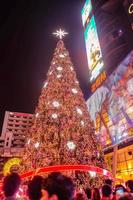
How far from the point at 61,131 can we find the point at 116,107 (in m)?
12.2

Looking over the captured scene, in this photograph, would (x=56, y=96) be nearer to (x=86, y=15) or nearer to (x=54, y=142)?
(x=54, y=142)

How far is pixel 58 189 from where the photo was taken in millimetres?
1966

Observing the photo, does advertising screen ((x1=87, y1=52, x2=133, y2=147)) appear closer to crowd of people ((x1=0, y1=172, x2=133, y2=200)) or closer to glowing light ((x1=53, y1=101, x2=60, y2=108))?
glowing light ((x1=53, y1=101, x2=60, y2=108))

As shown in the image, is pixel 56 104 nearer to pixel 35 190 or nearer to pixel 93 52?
pixel 35 190

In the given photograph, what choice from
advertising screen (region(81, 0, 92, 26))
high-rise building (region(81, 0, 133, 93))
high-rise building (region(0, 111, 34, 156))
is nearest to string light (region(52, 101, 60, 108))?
high-rise building (region(81, 0, 133, 93))

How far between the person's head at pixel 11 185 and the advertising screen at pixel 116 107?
48.5ft

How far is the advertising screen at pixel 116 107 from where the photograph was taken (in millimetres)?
17969

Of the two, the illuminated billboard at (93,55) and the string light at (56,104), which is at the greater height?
the illuminated billboard at (93,55)

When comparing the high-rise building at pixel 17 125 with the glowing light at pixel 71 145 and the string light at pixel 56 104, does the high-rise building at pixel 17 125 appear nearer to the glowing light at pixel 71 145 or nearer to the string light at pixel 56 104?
the string light at pixel 56 104

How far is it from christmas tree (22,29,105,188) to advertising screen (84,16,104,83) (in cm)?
1912

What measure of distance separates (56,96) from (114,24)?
2285 centimetres

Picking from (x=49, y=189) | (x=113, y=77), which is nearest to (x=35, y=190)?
(x=49, y=189)

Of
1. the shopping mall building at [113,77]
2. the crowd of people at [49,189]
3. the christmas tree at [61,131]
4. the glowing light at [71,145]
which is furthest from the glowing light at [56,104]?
the shopping mall building at [113,77]

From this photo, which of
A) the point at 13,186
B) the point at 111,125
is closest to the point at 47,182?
the point at 13,186
